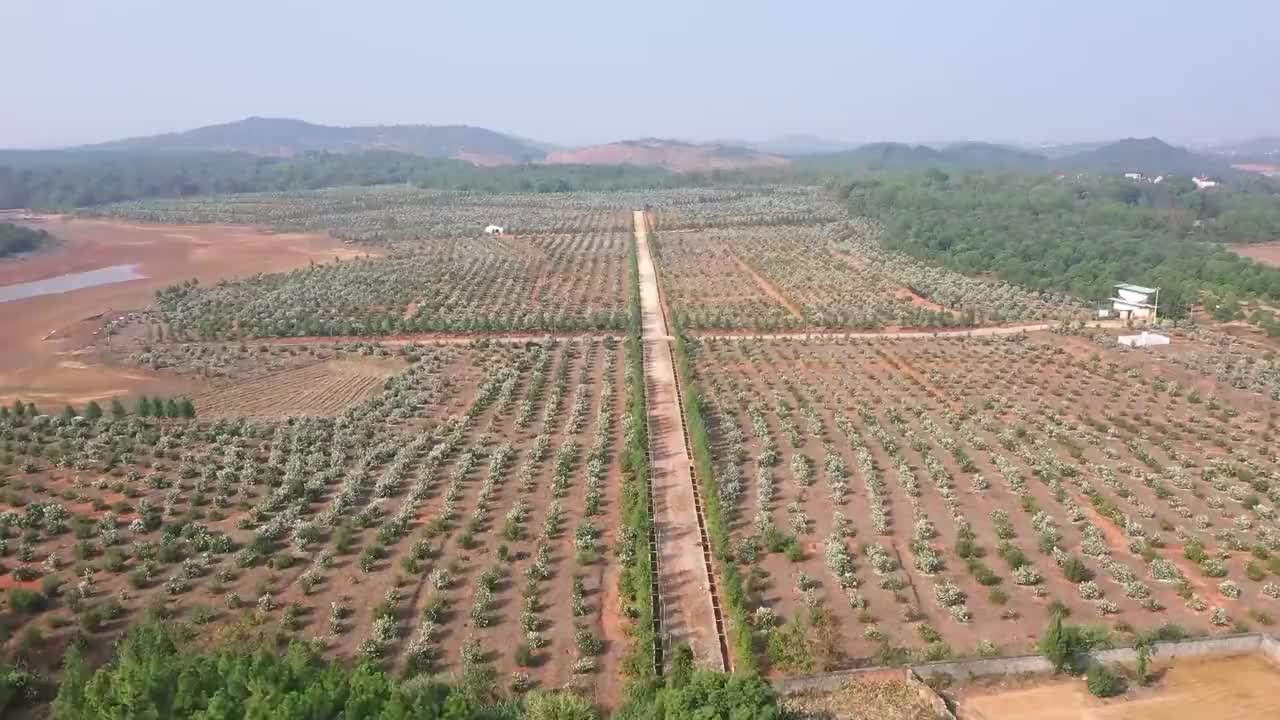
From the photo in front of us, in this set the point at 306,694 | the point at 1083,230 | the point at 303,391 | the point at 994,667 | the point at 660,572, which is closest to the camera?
the point at 306,694

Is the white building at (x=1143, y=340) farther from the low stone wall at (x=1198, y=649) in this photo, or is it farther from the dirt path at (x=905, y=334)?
the low stone wall at (x=1198, y=649)

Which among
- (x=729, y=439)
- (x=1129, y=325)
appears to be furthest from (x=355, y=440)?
(x=1129, y=325)

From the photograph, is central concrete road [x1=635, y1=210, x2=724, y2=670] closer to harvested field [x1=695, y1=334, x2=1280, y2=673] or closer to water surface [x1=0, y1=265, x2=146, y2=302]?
harvested field [x1=695, y1=334, x2=1280, y2=673]

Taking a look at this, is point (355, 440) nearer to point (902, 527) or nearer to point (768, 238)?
point (902, 527)

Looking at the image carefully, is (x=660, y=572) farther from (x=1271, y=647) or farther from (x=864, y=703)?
(x=1271, y=647)

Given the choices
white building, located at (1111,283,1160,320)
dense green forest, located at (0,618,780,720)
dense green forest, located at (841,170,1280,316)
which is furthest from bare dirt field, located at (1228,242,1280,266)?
dense green forest, located at (0,618,780,720)

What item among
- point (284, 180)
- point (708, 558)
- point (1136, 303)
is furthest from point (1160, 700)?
point (284, 180)
